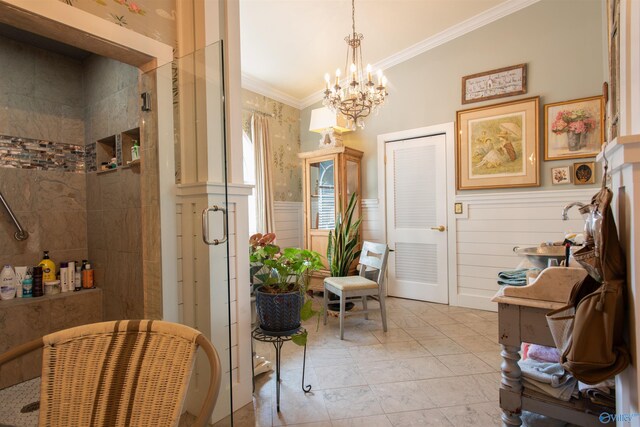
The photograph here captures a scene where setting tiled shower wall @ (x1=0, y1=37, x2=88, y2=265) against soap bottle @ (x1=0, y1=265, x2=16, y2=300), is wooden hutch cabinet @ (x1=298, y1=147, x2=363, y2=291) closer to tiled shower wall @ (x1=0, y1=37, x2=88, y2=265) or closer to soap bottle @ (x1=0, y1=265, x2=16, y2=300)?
tiled shower wall @ (x1=0, y1=37, x2=88, y2=265)

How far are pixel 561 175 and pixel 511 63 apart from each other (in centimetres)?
124

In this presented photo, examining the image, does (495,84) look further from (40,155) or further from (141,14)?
(40,155)

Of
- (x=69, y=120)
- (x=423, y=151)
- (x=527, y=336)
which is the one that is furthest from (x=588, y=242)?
(x=69, y=120)

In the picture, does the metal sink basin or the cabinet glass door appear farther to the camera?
the cabinet glass door

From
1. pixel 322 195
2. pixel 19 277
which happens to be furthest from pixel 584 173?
pixel 19 277

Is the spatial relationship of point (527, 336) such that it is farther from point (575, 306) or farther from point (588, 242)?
point (588, 242)

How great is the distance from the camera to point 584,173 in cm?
292

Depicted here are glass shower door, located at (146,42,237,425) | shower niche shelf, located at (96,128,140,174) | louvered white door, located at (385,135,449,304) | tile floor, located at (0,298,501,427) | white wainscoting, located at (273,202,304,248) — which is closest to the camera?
glass shower door, located at (146,42,237,425)

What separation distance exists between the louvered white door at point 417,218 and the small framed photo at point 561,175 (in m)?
1.01

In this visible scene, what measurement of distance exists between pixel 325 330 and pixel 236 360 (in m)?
1.32

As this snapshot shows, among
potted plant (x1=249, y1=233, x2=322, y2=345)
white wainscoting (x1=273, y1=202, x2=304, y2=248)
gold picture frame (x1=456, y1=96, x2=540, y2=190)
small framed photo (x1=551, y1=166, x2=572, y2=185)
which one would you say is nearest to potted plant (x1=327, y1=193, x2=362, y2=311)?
white wainscoting (x1=273, y1=202, x2=304, y2=248)

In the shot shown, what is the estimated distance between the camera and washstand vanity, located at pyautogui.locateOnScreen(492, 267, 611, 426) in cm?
122

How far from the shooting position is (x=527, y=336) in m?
1.30

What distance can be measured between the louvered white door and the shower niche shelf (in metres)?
2.84
